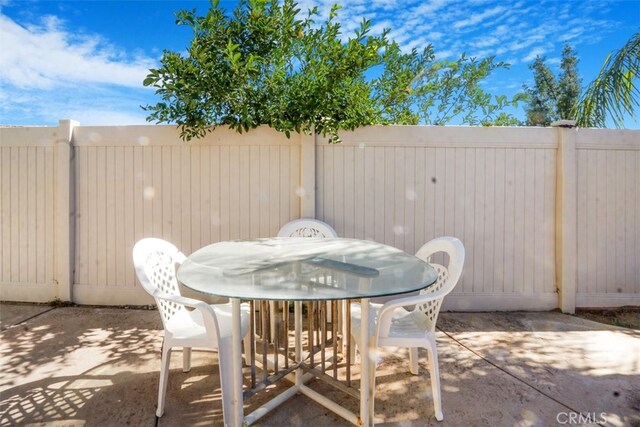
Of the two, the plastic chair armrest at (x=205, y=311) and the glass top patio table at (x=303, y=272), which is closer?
the glass top patio table at (x=303, y=272)

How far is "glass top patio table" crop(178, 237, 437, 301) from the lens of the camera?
1.42 metres

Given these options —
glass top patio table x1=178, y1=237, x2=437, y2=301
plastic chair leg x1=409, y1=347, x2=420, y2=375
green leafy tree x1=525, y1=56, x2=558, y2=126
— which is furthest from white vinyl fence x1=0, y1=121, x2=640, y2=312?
green leafy tree x1=525, y1=56, x2=558, y2=126

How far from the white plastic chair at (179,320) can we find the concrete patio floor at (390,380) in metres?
0.25

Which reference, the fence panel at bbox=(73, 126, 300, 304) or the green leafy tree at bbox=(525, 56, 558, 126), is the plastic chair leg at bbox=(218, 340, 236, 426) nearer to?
the fence panel at bbox=(73, 126, 300, 304)

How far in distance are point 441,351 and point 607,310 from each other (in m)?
2.35

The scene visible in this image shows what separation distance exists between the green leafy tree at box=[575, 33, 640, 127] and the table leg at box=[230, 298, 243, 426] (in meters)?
4.68

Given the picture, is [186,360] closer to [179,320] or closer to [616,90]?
[179,320]

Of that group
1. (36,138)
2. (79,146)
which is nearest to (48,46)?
(36,138)

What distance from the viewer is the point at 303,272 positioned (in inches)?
67.4

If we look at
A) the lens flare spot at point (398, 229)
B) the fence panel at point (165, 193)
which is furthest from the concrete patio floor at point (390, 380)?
the lens flare spot at point (398, 229)

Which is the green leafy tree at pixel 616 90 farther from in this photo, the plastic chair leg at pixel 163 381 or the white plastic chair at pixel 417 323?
the plastic chair leg at pixel 163 381

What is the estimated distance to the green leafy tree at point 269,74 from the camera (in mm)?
3094

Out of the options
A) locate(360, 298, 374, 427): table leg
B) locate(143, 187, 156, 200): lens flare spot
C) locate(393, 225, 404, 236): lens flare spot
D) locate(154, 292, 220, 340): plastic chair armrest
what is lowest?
locate(360, 298, 374, 427): table leg

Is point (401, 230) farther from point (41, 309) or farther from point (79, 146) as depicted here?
point (41, 309)
